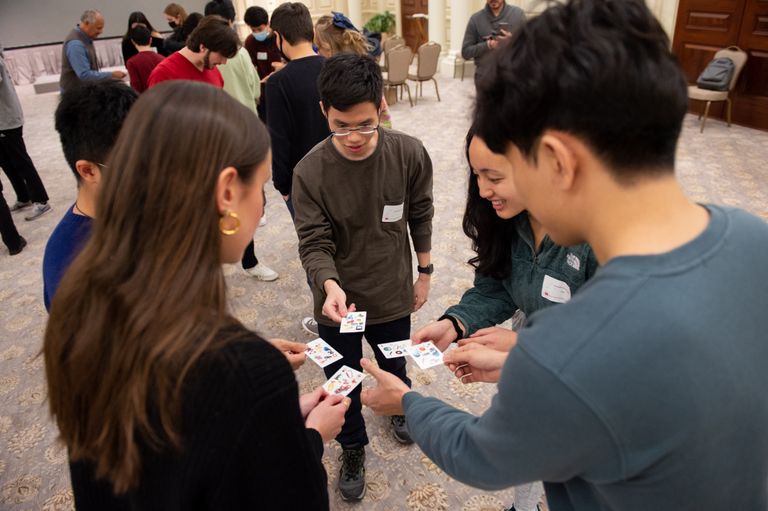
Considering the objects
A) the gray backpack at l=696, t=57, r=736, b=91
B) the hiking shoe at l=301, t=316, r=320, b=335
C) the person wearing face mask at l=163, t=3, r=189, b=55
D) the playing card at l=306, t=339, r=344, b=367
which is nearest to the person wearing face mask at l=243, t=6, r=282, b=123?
the person wearing face mask at l=163, t=3, r=189, b=55

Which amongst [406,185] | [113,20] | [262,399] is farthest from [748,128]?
[113,20]

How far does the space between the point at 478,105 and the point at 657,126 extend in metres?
0.28

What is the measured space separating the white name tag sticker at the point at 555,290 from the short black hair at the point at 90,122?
51.2 inches

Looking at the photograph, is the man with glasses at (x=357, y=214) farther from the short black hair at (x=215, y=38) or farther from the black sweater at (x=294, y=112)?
the short black hair at (x=215, y=38)

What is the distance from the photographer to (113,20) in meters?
12.0

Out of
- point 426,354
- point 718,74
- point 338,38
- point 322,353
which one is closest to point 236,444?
point 426,354

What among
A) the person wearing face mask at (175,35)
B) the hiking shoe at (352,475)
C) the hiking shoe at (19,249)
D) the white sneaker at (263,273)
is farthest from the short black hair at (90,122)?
the person wearing face mask at (175,35)

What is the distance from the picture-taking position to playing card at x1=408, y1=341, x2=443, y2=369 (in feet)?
5.87

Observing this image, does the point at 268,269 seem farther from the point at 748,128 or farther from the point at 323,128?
the point at 748,128

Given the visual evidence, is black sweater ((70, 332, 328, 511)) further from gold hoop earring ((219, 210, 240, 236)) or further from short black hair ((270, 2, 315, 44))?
short black hair ((270, 2, 315, 44))

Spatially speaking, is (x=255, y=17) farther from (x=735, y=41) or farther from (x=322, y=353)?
(x=735, y=41)

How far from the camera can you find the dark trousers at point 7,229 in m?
4.34

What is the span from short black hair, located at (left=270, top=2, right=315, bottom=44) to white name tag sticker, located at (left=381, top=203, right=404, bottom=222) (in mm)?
1614

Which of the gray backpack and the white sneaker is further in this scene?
the gray backpack
